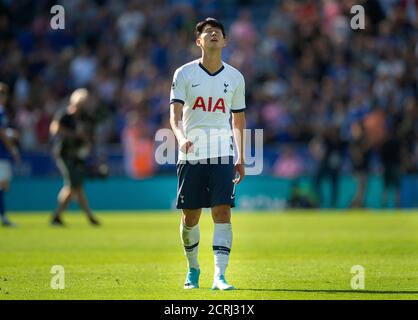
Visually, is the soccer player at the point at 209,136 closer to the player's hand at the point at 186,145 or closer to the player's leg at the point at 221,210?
the player's leg at the point at 221,210

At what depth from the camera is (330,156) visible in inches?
1220

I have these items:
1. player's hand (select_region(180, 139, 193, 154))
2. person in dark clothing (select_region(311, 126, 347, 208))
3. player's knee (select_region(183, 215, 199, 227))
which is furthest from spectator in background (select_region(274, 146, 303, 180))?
player's hand (select_region(180, 139, 193, 154))

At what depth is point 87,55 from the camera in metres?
33.8

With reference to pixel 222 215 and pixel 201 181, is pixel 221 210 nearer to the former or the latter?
pixel 222 215

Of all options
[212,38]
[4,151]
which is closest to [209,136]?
[212,38]

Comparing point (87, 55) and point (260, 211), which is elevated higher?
point (87, 55)

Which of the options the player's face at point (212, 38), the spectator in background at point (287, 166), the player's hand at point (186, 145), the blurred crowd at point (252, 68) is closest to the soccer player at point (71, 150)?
the blurred crowd at point (252, 68)

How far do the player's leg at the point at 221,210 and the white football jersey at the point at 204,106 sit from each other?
222 millimetres

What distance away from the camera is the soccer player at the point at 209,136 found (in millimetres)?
11570

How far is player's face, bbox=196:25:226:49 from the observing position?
11523 millimetres

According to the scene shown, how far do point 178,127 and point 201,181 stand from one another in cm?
66
